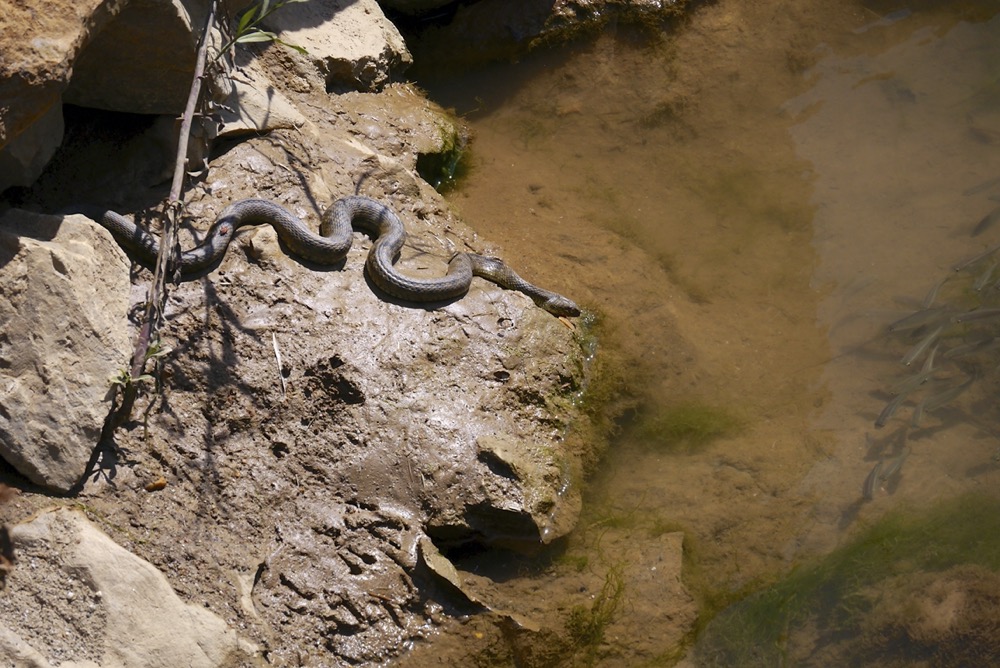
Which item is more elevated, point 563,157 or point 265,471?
point 563,157

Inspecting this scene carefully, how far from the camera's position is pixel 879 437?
618 cm

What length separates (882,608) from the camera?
525 centimetres

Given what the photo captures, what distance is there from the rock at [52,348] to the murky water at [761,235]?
307cm

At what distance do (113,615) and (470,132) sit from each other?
5.60m

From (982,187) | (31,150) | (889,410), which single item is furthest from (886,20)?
(31,150)

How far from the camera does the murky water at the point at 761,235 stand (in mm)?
5938

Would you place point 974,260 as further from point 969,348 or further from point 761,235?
point 761,235

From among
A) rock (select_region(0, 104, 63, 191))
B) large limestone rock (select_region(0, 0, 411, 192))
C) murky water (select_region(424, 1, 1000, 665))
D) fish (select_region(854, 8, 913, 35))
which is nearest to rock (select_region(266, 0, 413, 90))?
large limestone rock (select_region(0, 0, 411, 192))

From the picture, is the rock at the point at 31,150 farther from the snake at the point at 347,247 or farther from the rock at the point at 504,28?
the rock at the point at 504,28

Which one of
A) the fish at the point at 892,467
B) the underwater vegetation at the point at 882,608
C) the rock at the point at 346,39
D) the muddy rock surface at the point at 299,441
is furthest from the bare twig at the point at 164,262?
the fish at the point at 892,467

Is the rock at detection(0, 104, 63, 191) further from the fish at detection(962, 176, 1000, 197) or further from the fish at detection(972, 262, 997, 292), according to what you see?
the fish at detection(962, 176, 1000, 197)

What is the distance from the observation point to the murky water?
5938mm

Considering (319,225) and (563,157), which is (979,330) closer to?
(563,157)

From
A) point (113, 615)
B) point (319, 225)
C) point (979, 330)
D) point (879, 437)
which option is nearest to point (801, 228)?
point (979, 330)
